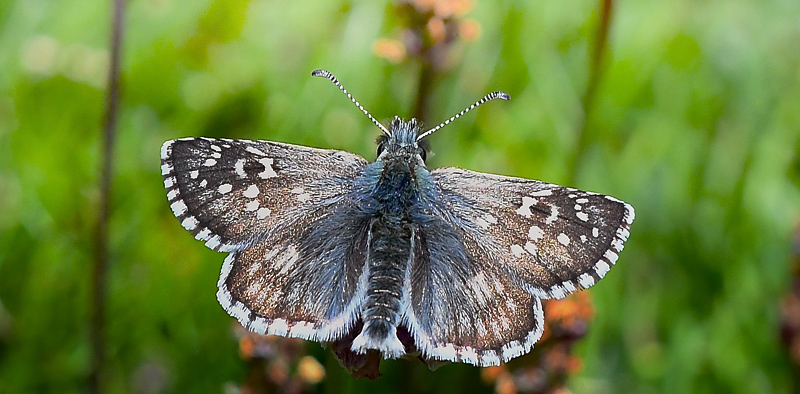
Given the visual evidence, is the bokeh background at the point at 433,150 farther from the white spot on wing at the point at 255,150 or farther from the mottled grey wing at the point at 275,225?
the white spot on wing at the point at 255,150

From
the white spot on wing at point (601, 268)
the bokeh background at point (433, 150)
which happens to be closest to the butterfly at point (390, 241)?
the white spot on wing at point (601, 268)

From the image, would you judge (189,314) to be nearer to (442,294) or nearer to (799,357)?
(442,294)

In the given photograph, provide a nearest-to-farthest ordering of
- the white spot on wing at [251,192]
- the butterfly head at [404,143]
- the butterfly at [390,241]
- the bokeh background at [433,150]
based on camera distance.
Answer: the butterfly at [390,241] < the white spot on wing at [251,192] < the butterfly head at [404,143] < the bokeh background at [433,150]

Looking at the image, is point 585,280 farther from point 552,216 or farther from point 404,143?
point 404,143

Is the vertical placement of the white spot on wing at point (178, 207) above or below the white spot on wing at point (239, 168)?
below

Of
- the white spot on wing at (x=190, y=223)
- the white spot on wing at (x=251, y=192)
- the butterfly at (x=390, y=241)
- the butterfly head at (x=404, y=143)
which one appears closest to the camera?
the butterfly at (x=390, y=241)

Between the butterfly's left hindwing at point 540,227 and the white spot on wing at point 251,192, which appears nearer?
the butterfly's left hindwing at point 540,227

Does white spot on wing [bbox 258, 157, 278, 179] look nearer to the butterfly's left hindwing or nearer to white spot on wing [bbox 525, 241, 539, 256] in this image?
the butterfly's left hindwing

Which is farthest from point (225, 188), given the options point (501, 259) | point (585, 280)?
point (585, 280)
